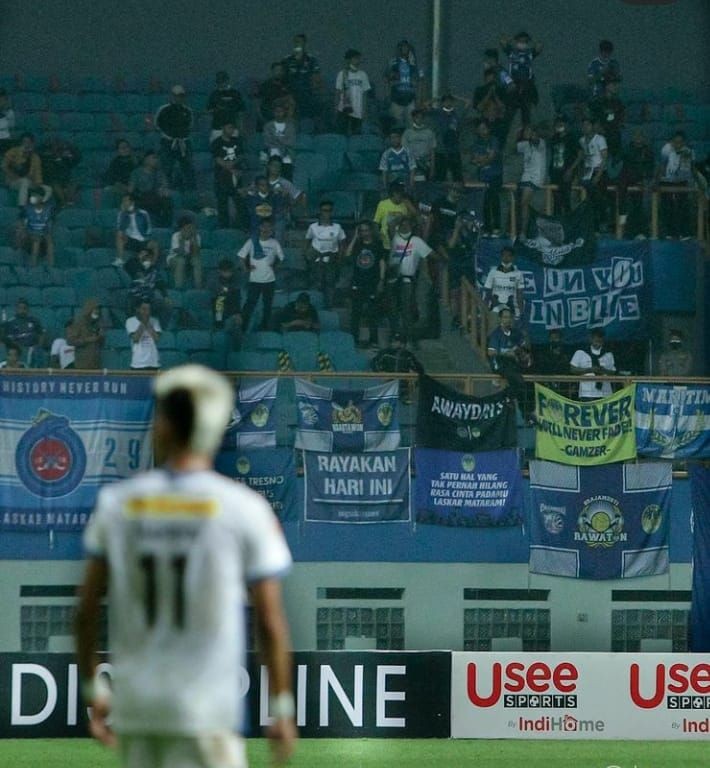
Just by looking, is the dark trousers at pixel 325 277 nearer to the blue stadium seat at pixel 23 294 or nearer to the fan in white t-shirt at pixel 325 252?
the fan in white t-shirt at pixel 325 252

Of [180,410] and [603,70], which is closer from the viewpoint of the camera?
[180,410]

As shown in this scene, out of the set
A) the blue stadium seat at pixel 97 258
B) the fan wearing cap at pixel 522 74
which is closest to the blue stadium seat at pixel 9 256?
the blue stadium seat at pixel 97 258

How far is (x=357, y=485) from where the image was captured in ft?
53.6

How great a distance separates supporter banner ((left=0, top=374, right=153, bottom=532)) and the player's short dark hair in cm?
1237

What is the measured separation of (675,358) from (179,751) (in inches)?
619

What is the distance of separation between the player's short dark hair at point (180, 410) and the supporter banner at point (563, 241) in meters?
15.6

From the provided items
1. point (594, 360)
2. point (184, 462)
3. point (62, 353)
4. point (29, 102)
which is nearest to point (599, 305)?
point (594, 360)

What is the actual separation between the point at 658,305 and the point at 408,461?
3.95m

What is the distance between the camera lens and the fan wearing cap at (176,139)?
19.5 m

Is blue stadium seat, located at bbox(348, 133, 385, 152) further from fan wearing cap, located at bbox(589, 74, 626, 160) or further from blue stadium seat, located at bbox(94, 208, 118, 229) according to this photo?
blue stadium seat, located at bbox(94, 208, 118, 229)

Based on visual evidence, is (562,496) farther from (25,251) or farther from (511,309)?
(25,251)

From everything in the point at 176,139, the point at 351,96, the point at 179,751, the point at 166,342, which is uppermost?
the point at 351,96

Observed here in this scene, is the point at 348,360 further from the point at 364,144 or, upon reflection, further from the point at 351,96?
the point at 351,96

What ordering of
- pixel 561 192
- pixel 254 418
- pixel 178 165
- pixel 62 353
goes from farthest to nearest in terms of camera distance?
pixel 178 165
pixel 561 192
pixel 62 353
pixel 254 418
